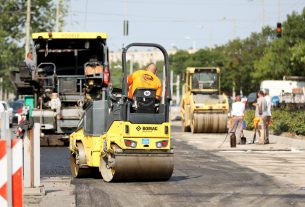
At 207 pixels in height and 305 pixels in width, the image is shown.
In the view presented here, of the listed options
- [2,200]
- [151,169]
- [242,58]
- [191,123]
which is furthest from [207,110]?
[242,58]

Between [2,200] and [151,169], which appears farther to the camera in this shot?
[151,169]

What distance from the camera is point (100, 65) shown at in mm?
27297

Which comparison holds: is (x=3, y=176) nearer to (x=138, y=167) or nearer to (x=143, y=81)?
(x=138, y=167)

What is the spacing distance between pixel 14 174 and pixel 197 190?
18.1ft

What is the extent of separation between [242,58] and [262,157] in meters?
64.1

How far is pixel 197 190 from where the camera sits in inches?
562

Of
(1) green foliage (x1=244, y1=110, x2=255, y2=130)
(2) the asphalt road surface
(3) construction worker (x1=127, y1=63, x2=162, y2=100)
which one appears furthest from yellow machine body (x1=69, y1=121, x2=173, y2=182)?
(1) green foliage (x1=244, y1=110, x2=255, y2=130)

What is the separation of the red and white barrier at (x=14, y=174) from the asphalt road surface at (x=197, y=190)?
128 inches

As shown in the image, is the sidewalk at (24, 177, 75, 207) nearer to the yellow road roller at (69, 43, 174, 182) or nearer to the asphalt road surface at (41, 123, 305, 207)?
the asphalt road surface at (41, 123, 305, 207)

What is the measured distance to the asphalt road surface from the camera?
12.8 metres

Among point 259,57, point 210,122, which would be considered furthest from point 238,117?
point 259,57

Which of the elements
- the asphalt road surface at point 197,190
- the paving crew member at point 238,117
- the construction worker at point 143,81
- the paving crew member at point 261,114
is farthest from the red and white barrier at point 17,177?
the paving crew member at point 261,114

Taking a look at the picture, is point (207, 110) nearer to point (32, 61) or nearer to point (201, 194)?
point (32, 61)

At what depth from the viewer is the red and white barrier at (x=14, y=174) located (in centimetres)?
900
